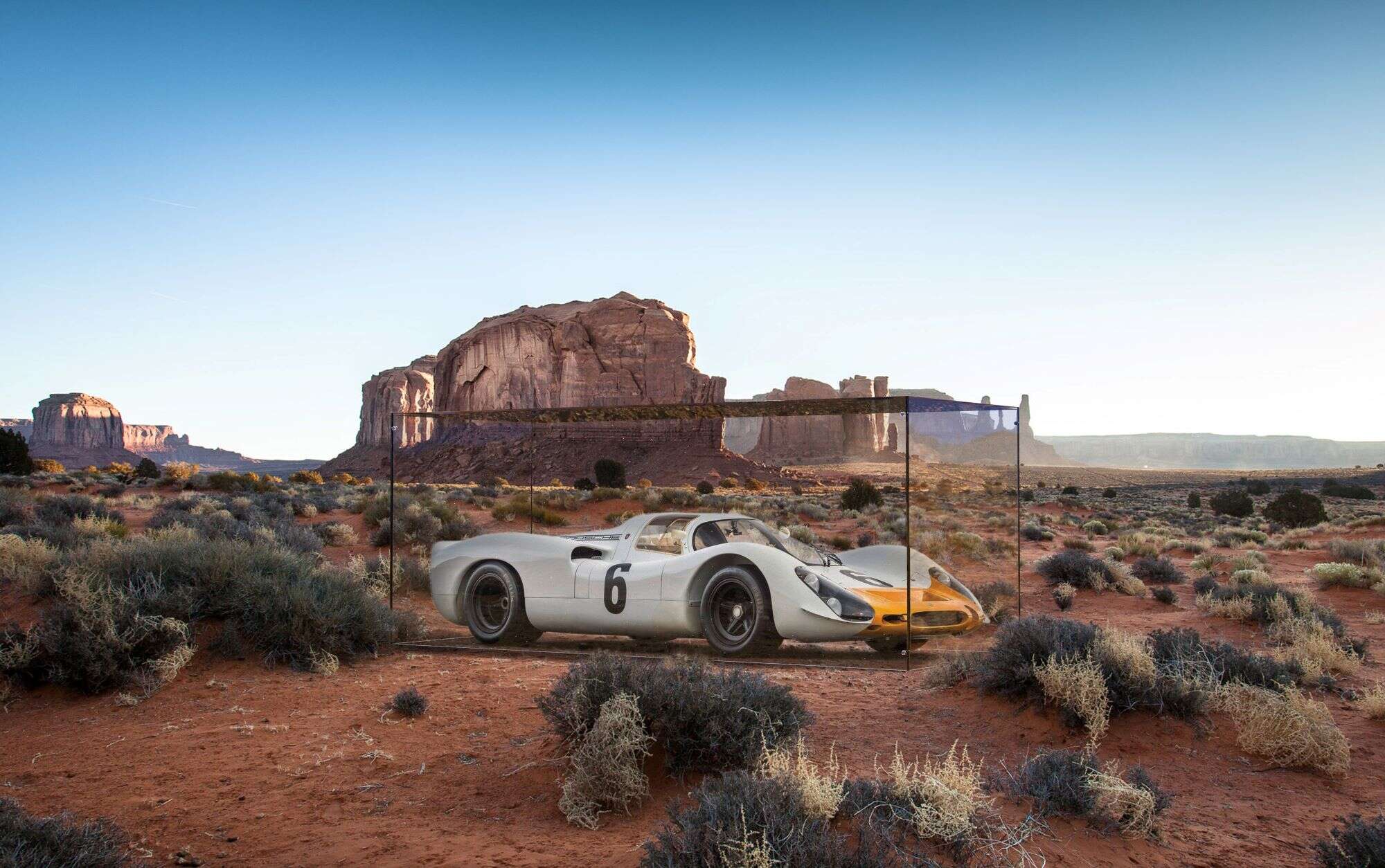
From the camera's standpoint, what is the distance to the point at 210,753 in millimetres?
5887

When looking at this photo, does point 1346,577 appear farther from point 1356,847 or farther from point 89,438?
point 89,438

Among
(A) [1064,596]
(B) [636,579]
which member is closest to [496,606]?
(B) [636,579]

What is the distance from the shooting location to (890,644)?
8547 millimetres

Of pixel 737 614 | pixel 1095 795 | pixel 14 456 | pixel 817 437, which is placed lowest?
pixel 1095 795

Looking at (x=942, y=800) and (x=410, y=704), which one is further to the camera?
(x=410, y=704)

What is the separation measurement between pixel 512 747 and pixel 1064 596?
9.82 meters

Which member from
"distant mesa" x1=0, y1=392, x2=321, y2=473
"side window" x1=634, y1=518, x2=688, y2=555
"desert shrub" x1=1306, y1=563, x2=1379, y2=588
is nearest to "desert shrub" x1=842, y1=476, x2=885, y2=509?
"side window" x1=634, y1=518, x2=688, y2=555

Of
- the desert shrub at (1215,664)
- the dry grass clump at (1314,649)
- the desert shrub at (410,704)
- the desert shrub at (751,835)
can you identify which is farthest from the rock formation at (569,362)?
the desert shrub at (751,835)

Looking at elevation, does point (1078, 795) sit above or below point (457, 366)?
below

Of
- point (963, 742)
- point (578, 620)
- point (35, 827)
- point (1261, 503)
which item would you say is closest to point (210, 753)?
point (35, 827)

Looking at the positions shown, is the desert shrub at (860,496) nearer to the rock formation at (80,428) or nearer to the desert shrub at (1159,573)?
the desert shrub at (1159,573)

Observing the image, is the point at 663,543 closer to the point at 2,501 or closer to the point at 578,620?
the point at 578,620

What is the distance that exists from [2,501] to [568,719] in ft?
50.8

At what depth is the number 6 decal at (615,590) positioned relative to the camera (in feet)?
27.8
